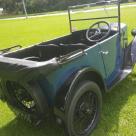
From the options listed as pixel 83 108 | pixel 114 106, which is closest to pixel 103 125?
pixel 83 108

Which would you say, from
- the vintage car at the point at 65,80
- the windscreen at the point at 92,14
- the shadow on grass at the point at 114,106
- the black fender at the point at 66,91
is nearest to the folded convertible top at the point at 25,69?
the vintage car at the point at 65,80

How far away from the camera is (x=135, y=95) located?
463 cm

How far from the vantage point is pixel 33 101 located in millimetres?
3445

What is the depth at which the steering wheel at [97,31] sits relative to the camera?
15.8ft

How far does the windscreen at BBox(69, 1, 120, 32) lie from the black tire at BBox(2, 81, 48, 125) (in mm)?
2168

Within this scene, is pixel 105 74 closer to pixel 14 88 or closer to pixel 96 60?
pixel 96 60

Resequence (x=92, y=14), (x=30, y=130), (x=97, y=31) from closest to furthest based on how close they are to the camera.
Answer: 1. (x=30, y=130)
2. (x=97, y=31)
3. (x=92, y=14)

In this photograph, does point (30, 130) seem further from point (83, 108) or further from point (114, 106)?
point (114, 106)

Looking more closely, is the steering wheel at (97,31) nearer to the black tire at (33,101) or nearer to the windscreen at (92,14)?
the windscreen at (92,14)

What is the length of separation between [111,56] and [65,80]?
1347 mm

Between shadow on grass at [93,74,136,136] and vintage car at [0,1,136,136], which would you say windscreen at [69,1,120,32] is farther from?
shadow on grass at [93,74,136,136]

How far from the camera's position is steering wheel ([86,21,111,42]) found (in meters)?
4.81

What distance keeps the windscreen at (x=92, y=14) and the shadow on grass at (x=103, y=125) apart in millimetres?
1387

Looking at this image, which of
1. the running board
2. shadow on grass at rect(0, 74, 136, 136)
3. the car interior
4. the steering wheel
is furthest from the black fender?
the steering wheel
